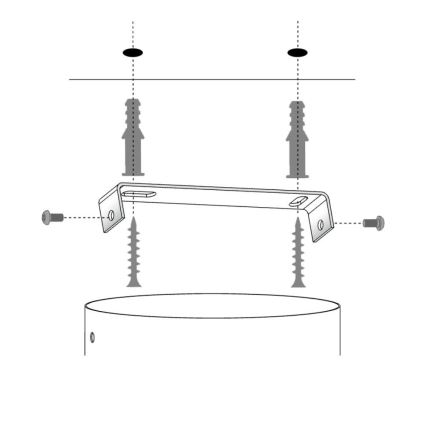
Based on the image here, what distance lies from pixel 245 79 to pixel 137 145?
0.50m

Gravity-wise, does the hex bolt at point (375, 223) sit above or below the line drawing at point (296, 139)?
below

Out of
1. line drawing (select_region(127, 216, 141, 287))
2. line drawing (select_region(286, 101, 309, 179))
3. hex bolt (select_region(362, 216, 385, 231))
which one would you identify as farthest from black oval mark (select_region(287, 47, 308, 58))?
line drawing (select_region(127, 216, 141, 287))

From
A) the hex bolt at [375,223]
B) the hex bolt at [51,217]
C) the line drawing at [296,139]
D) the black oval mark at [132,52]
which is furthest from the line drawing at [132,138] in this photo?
the hex bolt at [375,223]

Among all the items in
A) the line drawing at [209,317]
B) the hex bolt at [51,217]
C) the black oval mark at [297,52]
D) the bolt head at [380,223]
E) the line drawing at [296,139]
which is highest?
the black oval mark at [297,52]

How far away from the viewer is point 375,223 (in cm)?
468

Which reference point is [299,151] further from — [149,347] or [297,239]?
[149,347]

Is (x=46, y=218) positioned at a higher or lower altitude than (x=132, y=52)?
lower

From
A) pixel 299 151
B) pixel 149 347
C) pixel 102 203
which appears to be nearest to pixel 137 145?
pixel 102 203

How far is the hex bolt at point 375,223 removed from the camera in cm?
467

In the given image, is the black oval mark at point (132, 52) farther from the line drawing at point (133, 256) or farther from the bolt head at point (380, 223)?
the bolt head at point (380, 223)

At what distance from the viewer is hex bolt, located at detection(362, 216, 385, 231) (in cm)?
467

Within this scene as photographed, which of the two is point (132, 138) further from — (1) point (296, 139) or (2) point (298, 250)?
(2) point (298, 250)

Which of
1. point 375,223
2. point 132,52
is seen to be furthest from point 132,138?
point 375,223

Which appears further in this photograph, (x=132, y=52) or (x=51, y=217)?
(x=51, y=217)
